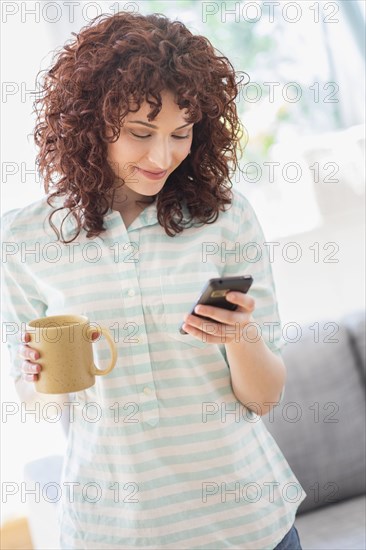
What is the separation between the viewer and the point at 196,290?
1.31 meters

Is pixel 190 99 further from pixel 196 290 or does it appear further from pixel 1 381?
pixel 1 381

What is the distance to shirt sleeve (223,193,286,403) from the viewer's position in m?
1.35

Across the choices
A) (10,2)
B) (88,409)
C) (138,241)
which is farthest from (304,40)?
(88,409)

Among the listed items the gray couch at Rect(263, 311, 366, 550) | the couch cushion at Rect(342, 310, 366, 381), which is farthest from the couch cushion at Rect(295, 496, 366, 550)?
the couch cushion at Rect(342, 310, 366, 381)

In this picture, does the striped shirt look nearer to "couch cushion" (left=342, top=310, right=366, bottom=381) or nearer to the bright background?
Result: "couch cushion" (left=342, top=310, right=366, bottom=381)

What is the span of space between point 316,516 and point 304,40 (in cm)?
159

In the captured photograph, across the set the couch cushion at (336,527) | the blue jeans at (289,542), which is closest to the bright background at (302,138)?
the couch cushion at (336,527)

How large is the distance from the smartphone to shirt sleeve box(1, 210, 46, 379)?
0.40 metres

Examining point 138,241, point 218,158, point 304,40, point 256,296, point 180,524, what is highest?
point 304,40

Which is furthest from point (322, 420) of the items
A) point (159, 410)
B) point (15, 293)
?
point (15, 293)

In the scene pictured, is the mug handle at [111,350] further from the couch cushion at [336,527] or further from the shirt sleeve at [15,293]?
the couch cushion at [336,527]

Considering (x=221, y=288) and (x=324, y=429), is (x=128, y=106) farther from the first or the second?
(x=324, y=429)

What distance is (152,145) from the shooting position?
1275 millimetres

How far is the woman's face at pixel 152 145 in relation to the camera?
1.27 metres
